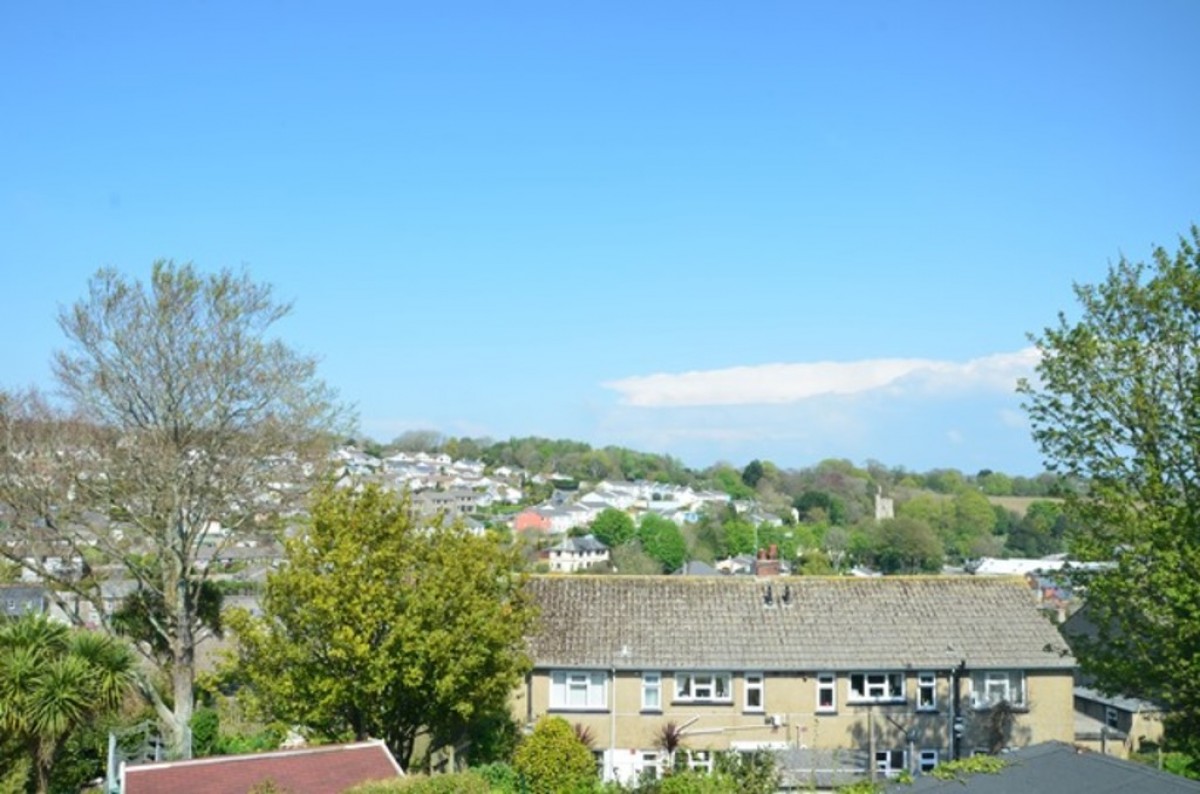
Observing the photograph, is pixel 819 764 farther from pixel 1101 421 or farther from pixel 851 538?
pixel 851 538

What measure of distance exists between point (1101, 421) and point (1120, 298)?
241cm

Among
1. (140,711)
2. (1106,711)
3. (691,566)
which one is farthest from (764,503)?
(140,711)

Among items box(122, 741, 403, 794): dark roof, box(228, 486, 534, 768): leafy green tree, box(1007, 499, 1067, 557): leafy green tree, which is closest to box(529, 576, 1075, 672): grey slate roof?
box(228, 486, 534, 768): leafy green tree

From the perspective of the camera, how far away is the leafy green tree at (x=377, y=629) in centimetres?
2236

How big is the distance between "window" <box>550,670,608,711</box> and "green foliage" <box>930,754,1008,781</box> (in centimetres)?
1561

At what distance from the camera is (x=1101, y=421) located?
2248 centimetres

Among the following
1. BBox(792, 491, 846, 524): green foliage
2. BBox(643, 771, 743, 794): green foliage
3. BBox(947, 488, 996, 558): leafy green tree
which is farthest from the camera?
BBox(792, 491, 846, 524): green foliage

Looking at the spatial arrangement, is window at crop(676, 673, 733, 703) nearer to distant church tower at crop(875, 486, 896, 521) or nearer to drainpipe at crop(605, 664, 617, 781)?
drainpipe at crop(605, 664, 617, 781)

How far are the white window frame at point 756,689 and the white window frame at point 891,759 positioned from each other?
3118 mm

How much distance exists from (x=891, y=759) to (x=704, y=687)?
16.8ft

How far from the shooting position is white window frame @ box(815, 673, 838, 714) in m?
29.6

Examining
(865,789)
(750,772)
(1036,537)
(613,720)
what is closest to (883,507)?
(1036,537)

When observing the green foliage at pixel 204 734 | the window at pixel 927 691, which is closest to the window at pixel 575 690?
the window at pixel 927 691

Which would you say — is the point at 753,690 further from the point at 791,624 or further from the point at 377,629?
the point at 377,629
